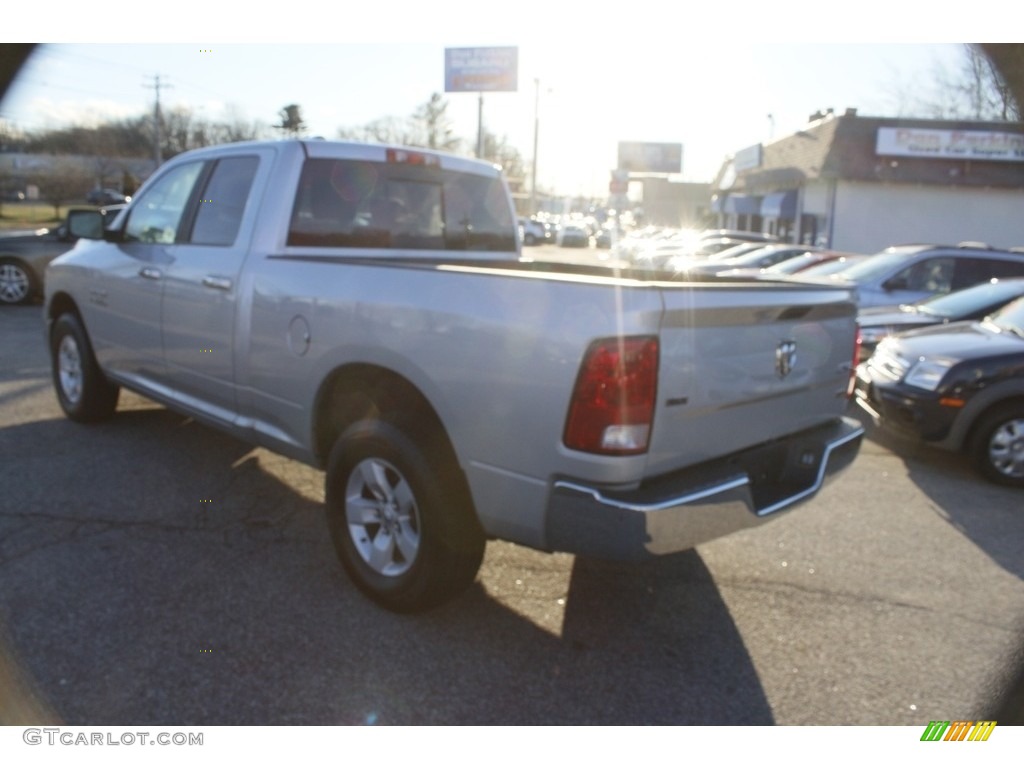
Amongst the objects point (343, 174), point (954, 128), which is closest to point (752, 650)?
point (343, 174)

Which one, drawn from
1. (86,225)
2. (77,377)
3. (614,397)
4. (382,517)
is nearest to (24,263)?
(77,377)

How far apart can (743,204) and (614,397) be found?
40.9 meters

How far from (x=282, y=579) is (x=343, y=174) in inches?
85.8

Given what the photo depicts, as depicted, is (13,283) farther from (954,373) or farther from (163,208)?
(954,373)

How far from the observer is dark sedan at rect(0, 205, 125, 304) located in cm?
1316

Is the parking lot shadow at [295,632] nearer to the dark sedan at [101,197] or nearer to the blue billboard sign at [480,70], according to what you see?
the dark sedan at [101,197]

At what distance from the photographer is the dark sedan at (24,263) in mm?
13164

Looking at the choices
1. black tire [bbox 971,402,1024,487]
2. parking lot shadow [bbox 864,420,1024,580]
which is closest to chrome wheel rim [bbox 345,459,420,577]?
parking lot shadow [bbox 864,420,1024,580]

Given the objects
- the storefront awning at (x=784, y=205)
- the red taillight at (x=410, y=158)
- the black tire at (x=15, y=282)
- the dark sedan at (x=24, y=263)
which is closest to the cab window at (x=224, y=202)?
the red taillight at (x=410, y=158)

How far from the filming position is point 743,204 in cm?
4119

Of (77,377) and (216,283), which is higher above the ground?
(216,283)

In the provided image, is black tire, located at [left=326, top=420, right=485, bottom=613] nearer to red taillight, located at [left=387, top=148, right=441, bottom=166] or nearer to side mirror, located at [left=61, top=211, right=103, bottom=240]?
red taillight, located at [left=387, top=148, right=441, bottom=166]

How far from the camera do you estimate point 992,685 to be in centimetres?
316

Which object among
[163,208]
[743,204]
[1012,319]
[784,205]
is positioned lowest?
[1012,319]
